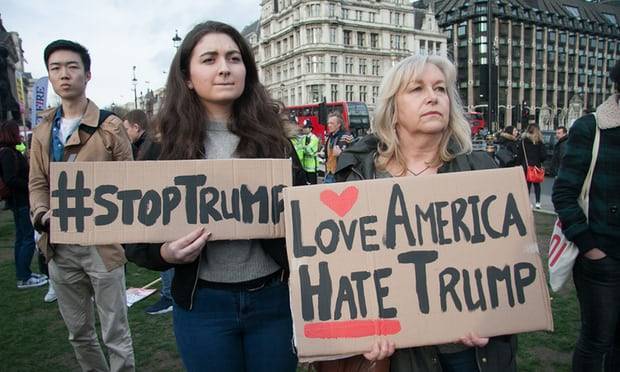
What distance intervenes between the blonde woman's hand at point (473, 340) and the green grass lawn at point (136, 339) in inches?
80.8

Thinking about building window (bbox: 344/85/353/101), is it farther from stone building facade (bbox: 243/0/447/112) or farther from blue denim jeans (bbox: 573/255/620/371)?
blue denim jeans (bbox: 573/255/620/371)

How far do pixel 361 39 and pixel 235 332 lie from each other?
72659 millimetres

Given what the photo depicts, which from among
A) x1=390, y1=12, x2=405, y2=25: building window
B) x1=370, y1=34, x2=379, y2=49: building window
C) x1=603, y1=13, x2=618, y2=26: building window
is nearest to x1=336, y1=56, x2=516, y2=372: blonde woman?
x1=370, y1=34, x2=379, y2=49: building window

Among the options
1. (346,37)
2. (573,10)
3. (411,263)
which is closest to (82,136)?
(411,263)

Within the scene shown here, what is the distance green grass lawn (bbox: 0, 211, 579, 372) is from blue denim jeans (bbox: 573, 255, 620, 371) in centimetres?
91

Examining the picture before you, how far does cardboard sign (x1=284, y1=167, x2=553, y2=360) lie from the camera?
164cm

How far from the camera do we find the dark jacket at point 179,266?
1788mm

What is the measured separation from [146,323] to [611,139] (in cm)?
411

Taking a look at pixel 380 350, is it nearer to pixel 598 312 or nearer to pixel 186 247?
pixel 186 247

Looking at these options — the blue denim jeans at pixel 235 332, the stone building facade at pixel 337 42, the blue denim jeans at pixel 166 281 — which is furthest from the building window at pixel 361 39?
the blue denim jeans at pixel 235 332

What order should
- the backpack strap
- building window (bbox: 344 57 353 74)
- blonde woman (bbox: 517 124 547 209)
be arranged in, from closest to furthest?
the backpack strap, blonde woman (bbox: 517 124 547 209), building window (bbox: 344 57 353 74)

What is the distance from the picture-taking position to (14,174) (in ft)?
17.5

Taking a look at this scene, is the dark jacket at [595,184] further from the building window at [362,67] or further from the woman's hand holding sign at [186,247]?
the building window at [362,67]

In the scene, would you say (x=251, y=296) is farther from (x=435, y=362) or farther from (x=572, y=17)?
(x=572, y=17)
